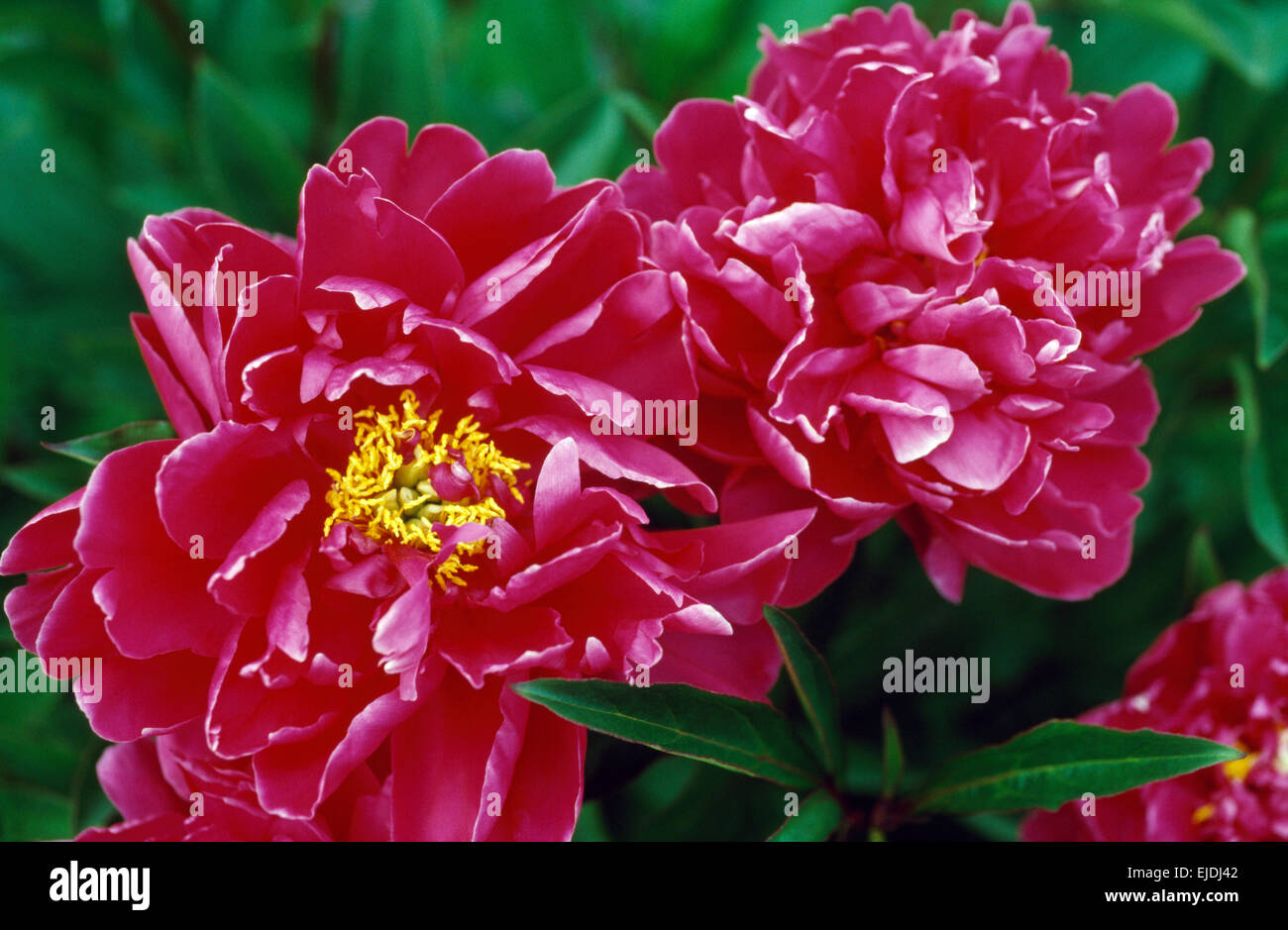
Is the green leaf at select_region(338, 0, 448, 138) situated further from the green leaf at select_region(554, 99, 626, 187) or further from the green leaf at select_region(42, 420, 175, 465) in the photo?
the green leaf at select_region(42, 420, 175, 465)

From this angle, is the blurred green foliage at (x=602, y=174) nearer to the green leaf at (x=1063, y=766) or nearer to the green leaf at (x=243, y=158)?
the green leaf at (x=243, y=158)

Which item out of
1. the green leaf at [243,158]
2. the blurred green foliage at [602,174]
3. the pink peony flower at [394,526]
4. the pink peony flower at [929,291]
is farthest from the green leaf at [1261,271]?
the green leaf at [243,158]

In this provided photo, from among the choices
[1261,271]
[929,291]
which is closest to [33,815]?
[929,291]

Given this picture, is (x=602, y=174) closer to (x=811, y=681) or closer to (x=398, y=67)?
(x=398, y=67)

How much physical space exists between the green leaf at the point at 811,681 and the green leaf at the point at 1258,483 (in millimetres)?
372

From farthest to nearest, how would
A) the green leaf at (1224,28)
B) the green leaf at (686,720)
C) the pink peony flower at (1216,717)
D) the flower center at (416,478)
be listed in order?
1. the green leaf at (1224,28)
2. the pink peony flower at (1216,717)
3. the flower center at (416,478)
4. the green leaf at (686,720)

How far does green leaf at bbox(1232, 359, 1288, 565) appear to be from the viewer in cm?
84

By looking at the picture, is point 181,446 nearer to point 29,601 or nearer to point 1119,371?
point 29,601

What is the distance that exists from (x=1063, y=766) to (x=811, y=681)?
0.16m

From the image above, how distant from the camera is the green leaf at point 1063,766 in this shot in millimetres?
632

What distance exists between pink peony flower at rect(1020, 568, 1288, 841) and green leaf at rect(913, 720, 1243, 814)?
0.13 meters

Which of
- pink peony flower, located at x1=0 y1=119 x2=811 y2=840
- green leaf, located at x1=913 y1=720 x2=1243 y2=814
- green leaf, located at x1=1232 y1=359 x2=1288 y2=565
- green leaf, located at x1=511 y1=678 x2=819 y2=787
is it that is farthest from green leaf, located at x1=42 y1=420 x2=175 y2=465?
green leaf, located at x1=1232 y1=359 x2=1288 y2=565

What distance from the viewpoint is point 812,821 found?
2.26ft

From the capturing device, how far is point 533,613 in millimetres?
652
